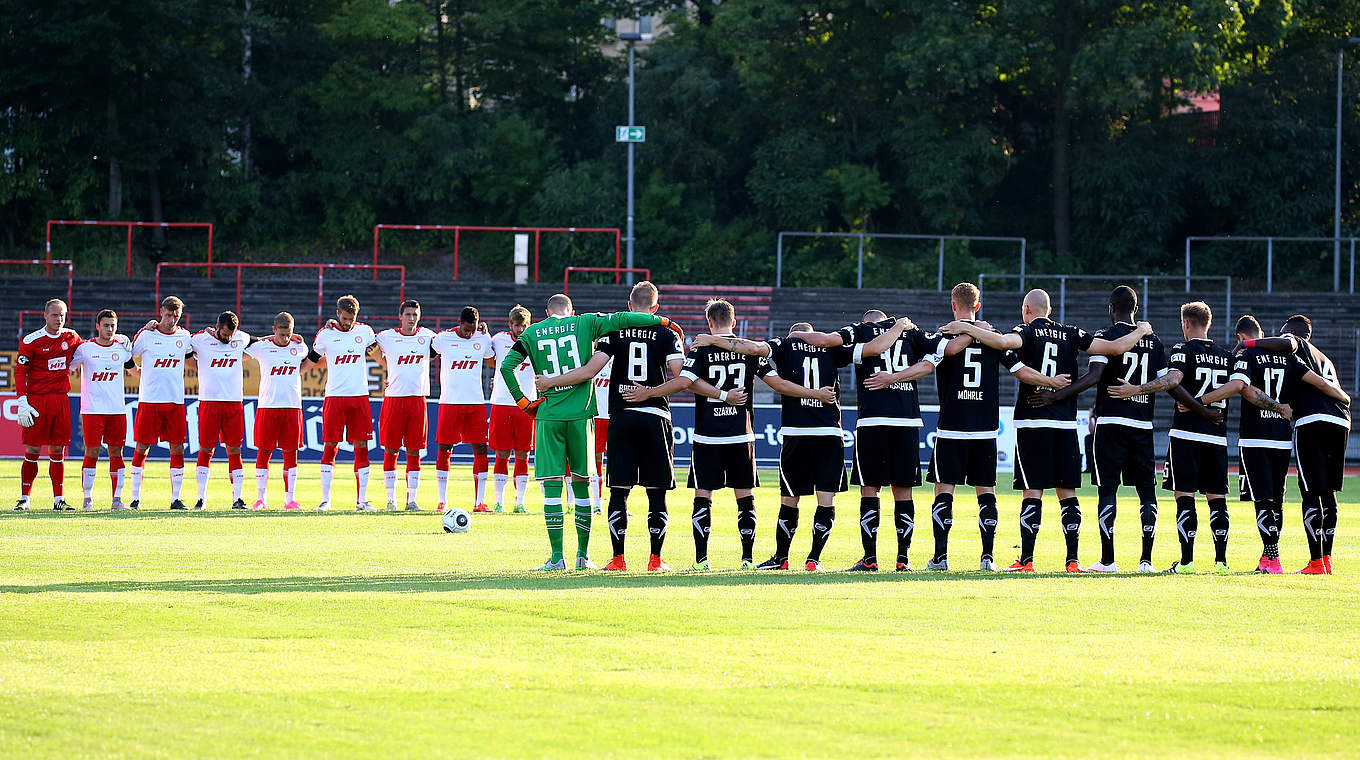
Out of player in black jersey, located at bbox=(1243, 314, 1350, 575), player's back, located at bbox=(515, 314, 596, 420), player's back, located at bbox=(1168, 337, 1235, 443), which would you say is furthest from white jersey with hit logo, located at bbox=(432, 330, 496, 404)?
player in black jersey, located at bbox=(1243, 314, 1350, 575)

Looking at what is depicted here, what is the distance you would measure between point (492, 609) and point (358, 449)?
372 inches

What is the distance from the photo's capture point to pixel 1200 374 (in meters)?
12.8

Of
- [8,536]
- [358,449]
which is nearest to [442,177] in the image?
[358,449]

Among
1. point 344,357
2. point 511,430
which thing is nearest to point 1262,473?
point 511,430

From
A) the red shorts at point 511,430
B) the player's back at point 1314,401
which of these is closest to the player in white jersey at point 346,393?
the red shorts at point 511,430

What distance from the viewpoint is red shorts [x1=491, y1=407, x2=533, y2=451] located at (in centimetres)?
1889

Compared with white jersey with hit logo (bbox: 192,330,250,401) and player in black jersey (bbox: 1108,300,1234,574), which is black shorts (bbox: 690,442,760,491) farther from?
white jersey with hit logo (bbox: 192,330,250,401)

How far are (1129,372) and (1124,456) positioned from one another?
0.67m

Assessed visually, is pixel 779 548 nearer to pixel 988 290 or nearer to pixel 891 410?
pixel 891 410

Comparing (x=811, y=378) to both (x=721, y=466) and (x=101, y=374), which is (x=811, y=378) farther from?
(x=101, y=374)

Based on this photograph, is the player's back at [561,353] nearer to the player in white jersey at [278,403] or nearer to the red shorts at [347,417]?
the red shorts at [347,417]

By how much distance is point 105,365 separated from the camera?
731 inches

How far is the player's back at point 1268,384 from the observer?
12.8m

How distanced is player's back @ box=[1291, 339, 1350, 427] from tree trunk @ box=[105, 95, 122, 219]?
42.6 m
